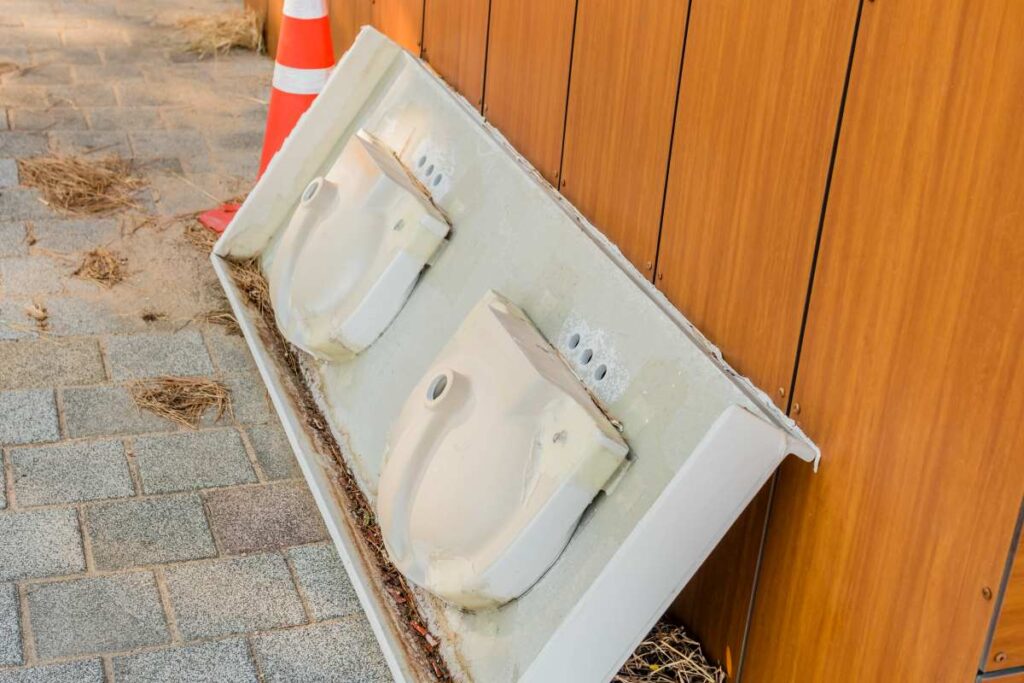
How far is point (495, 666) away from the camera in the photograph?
2812 millimetres

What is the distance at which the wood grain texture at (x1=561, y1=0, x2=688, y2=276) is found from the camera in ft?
10.1

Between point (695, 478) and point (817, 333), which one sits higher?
point (817, 333)

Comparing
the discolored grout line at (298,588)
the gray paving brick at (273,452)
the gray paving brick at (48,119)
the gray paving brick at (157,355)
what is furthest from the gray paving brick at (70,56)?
the discolored grout line at (298,588)

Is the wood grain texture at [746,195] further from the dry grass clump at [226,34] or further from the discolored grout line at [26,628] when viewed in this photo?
the dry grass clump at [226,34]

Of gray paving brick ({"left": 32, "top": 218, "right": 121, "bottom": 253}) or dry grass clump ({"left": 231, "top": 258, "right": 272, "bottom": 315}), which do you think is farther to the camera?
gray paving brick ({"left": 32, "top": 218, "right": 121, "bottom": 253})

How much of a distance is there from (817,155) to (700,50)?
523 millimetres

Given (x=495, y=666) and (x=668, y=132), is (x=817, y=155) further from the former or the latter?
(x=495, y=666)

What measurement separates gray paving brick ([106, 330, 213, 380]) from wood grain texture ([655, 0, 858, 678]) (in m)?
1.90

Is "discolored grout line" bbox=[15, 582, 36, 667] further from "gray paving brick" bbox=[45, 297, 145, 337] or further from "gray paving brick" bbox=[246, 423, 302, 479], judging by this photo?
"gray paving brick" bbox=[45, 297, 145, 337]

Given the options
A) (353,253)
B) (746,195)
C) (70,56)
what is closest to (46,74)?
(70,56)

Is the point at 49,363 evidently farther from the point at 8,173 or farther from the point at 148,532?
the point at 8,173

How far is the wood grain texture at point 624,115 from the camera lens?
10.1 ft

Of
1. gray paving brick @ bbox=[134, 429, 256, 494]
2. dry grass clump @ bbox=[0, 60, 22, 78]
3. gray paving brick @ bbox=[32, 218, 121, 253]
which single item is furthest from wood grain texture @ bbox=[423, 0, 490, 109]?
dry grass clump @ bbox=[0, 60, 22, 78]

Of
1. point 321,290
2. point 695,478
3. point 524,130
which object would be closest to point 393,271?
point 321,290
